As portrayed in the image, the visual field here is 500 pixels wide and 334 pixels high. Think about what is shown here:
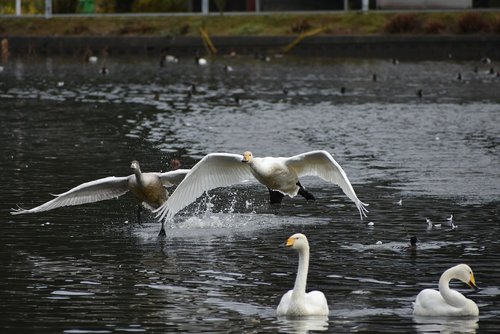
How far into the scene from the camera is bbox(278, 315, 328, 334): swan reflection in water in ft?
42.2

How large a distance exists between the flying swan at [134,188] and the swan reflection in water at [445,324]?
5.92 meters

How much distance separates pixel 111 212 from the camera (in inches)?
798

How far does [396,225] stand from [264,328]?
6.12 meters

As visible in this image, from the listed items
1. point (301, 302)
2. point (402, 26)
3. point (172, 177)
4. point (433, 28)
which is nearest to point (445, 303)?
point (301, 302)

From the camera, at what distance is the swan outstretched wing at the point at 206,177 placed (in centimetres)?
1811

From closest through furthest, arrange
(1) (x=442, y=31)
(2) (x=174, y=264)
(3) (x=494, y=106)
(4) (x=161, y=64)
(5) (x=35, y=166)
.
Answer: (2) (x=174, y=264) < (5) (x=35, y=166) < (3) (x=494, y=106) < (4) (x=161, y=64) < (1) (x=442, y=31)

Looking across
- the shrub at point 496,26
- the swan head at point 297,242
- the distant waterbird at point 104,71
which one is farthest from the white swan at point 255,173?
the shrub at point 496,26

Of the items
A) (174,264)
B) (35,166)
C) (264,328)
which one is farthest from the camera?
(35,166)

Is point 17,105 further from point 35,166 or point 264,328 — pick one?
point 264,328

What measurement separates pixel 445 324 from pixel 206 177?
6069mm

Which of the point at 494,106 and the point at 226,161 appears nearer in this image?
the point at 226,161

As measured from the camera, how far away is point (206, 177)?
1855 cm

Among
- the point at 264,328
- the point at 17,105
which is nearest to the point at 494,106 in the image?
the point at 17,105

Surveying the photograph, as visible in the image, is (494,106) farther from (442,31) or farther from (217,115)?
(442,31)
